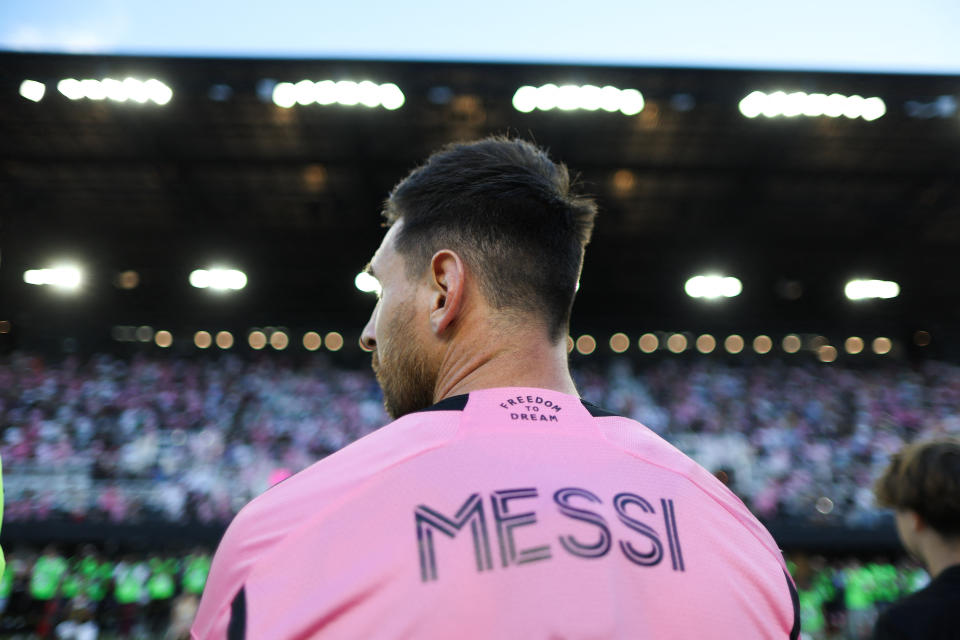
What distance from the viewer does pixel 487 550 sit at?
734 millimetres

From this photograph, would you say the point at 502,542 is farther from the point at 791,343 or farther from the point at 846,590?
the point at 791,343

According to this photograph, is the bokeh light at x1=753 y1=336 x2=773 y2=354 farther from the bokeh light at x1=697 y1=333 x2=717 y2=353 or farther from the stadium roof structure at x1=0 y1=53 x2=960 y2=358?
the bokeh light at x1=697 y1=333 x2=717 y2=353

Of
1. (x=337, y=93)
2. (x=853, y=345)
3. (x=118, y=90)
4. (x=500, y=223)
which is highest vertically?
(x=118, y=90)

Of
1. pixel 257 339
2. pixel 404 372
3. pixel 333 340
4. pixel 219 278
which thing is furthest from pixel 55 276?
pixel 404 372

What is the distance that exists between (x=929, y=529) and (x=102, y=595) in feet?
27.7

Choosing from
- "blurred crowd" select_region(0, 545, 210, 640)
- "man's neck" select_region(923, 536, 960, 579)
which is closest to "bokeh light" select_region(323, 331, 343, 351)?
"blurred crowd" select_region(0, 545, 210, 640)

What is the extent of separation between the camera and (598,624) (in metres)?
0.71

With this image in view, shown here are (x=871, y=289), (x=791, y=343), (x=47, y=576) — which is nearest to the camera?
(x=47, y=576)

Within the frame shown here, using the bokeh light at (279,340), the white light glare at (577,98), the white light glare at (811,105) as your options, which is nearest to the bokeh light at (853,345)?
the white light glare at (811,105)

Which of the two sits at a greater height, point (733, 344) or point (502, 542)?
point (733, 344)

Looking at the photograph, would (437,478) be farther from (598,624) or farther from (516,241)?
(516,241)

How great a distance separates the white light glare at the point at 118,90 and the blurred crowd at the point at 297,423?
631 cm

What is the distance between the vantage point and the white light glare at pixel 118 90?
34.2ft

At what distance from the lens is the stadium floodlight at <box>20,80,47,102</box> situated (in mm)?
10367
